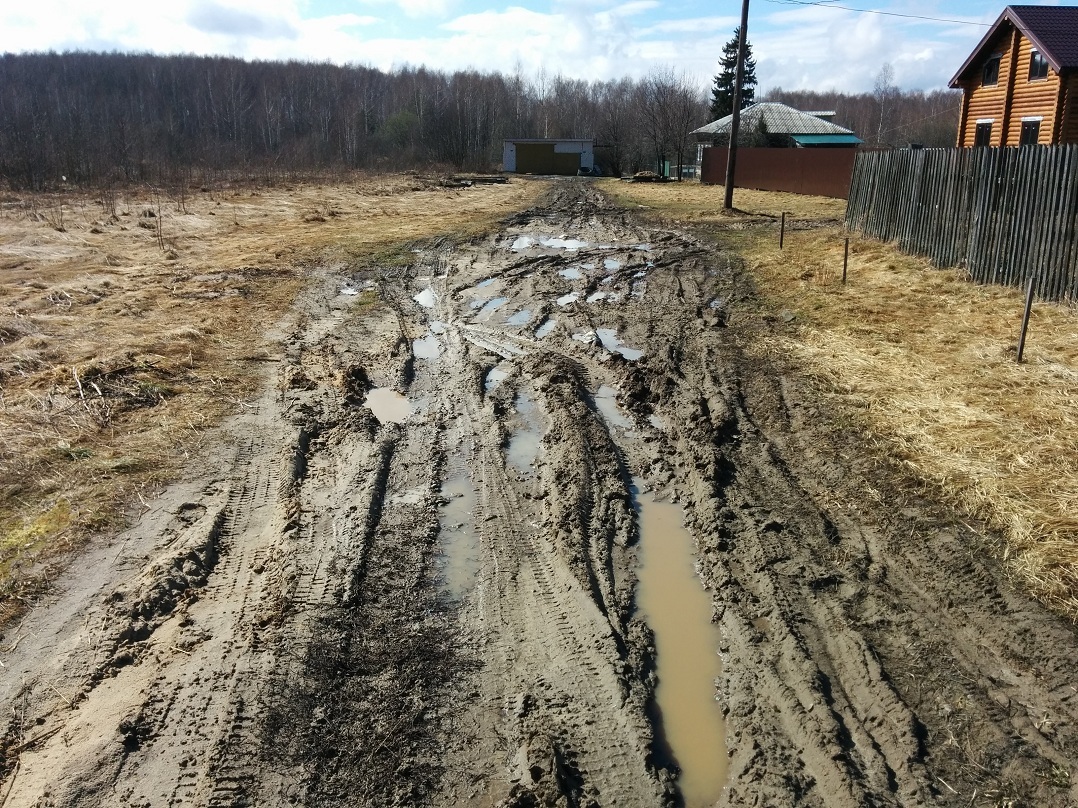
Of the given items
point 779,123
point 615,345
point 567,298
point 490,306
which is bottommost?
point 615,345

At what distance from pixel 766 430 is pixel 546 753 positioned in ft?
15.4

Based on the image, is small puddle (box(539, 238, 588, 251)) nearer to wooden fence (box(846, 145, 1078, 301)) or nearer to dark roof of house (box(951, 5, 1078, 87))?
wooden fence (box(846, 145, 1078, 301))

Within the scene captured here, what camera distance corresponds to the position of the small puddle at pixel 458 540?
518cm

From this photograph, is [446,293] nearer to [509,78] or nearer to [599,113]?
[599,113]

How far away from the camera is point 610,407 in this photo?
847 cm

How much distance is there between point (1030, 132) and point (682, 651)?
980 inches

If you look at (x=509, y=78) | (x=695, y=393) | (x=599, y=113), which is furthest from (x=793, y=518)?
(x=509, y=78)

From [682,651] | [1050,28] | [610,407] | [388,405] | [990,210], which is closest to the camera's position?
[682,651]

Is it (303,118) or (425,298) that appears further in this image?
(303,118)

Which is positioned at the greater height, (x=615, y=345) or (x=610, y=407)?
(x=615, y=345)

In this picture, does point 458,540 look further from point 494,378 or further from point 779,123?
point 779,123

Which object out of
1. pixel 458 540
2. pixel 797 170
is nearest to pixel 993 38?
pixel 797 170

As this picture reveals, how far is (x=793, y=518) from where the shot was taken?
5.88m

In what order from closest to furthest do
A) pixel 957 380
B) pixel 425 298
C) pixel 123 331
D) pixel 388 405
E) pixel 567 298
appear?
pixel 957 380
pixel 388 405
pixel 123 331
pixel 567 298
pixel 425 298
